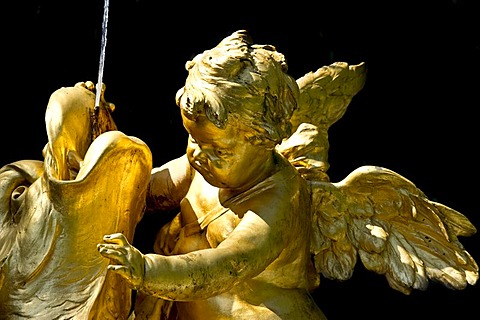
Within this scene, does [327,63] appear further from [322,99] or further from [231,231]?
[231,231]

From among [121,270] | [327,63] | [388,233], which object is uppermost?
[121,270]

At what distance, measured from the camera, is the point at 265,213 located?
2430mm

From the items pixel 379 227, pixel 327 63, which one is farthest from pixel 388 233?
pixel 327 63

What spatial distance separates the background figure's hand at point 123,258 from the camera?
7.09 ft

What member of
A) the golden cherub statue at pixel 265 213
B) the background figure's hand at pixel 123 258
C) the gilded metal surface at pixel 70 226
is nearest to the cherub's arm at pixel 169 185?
the golden cherub statue at pixel 265 213

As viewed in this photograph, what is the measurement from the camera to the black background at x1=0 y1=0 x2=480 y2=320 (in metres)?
3.20

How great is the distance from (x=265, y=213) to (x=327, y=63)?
2.87ft

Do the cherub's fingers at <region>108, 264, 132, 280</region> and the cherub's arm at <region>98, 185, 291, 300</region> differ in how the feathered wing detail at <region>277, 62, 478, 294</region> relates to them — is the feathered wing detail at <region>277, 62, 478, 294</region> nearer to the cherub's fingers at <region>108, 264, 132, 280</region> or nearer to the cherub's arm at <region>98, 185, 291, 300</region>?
the cherub's arm at <region>98, 185, 291, 300</region>

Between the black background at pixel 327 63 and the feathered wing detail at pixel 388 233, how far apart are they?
0.53m

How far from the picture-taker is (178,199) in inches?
105

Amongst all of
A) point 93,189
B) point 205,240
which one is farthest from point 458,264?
point 93,189

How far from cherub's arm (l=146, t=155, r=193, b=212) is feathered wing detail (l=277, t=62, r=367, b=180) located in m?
0.19

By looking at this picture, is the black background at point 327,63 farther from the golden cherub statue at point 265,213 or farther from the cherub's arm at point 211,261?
the cherub's arm at point 211,261

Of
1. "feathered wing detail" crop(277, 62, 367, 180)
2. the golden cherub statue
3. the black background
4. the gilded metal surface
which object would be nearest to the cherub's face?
the golden cherub statue
